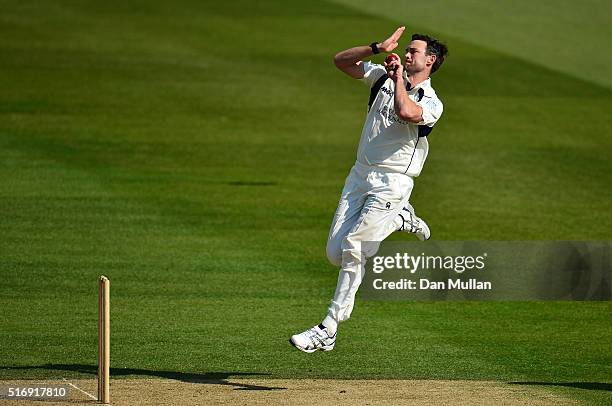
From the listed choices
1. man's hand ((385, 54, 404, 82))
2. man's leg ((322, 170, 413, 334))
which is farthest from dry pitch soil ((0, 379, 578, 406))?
man's hand ((385, 54, 404, 82))

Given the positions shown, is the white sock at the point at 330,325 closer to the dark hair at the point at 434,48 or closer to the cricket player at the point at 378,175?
the cricket player at the point at 378,175

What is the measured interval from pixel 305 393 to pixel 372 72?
9.17ft

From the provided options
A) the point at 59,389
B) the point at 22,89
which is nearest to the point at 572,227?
the point at 59,389

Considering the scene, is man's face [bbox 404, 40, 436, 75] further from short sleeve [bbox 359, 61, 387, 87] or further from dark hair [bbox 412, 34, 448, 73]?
short sleeve [bbox 359, 61, 387, 87]

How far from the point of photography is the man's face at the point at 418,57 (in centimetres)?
1109

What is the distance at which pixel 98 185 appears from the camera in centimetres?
1958

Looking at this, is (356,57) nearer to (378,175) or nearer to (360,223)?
(378,175)

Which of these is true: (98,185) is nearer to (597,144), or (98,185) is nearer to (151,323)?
(151,323)

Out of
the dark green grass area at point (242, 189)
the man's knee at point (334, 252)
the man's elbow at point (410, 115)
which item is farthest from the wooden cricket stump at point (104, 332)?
the man's elbow at point (410, 115)

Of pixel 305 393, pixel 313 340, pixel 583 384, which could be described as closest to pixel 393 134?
pixel 313 340

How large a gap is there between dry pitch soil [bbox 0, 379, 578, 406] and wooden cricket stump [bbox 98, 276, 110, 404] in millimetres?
272

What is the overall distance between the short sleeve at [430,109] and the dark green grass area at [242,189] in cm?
221

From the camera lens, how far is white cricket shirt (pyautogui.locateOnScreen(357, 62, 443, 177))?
11.1 meters

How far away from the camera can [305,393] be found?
10617 millimetres
